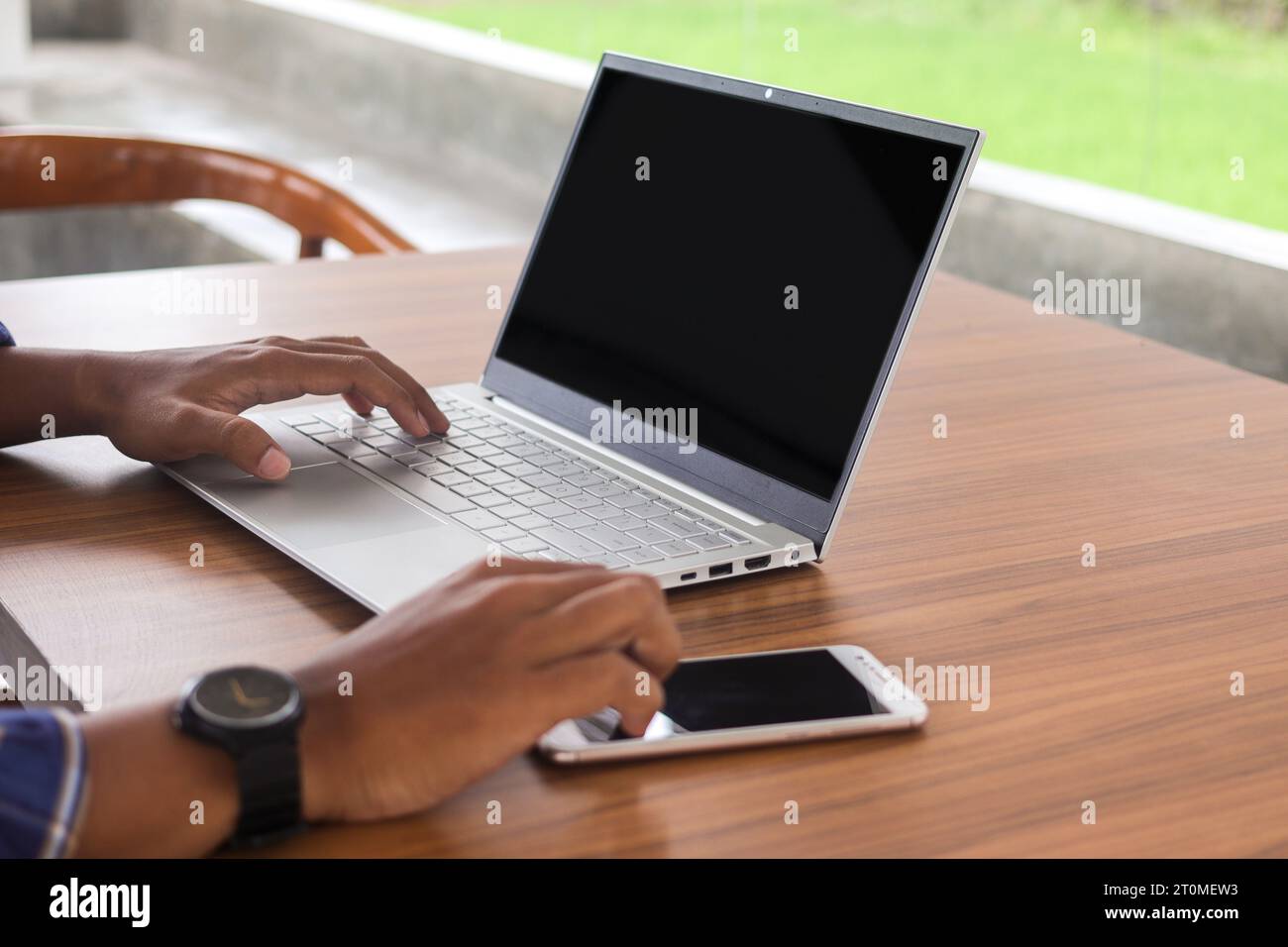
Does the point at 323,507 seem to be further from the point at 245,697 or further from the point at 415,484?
the point at 245,697

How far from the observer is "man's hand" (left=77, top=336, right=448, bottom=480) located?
953 millimetres

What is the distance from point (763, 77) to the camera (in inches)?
88.0

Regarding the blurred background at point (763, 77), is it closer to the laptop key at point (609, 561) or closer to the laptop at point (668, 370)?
the laptop at point (668, 370)

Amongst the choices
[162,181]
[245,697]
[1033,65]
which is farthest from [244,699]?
[1033,65]

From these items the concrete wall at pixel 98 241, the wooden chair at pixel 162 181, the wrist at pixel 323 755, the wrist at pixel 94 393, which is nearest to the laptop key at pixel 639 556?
the wrist at pixel 323 755

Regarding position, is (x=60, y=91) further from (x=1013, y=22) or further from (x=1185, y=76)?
(x=1185, y=76)

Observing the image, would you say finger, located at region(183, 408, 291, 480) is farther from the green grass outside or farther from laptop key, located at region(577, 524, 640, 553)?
the green grass outside

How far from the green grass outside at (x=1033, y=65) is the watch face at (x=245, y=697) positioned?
1.60 meters

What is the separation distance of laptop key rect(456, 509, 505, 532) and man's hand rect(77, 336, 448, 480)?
5.5 inches

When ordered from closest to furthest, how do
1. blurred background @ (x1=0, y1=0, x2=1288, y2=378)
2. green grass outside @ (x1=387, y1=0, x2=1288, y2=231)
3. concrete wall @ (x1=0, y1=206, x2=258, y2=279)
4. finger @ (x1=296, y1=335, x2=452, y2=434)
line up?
1. finger @ (x1=296, y1=335, x2=452, y2=434)
2. blurred background @ (x1=0, y1=0, x2=1288, y2=378)
3. green grass outside @ (x1=387, y1=0, x2=1288, y2=231)
4. concrete wall @ (x1=0, y1=206, x2=258, y2=279)

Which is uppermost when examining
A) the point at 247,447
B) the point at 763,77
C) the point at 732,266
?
the point at 763,77

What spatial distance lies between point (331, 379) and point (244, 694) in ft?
1.39

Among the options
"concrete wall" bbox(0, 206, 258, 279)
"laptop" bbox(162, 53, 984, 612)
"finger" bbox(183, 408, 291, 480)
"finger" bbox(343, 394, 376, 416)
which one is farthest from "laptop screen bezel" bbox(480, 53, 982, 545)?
"concrete wall" bbox(0, 206, 258, 279)
